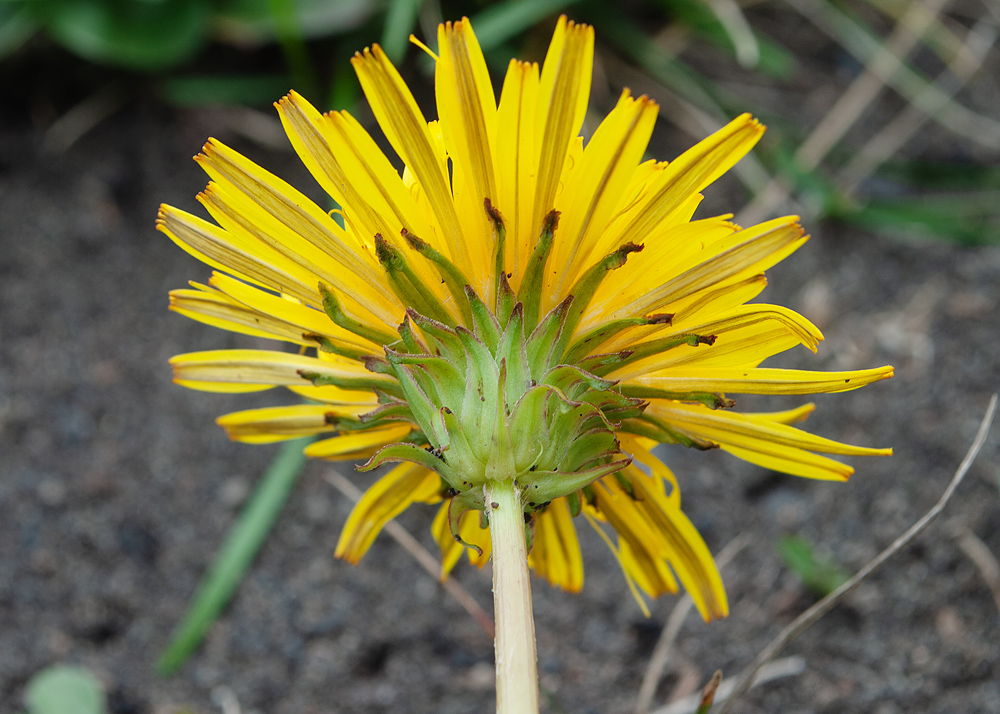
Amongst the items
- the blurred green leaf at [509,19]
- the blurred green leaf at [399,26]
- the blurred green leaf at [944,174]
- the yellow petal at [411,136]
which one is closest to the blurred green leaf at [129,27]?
the blurred green leaf at [399,26]

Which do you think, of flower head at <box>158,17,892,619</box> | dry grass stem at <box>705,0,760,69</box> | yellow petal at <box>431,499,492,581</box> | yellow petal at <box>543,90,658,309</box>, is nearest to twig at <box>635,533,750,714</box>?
yellow petal at <box>431,499,492,581</box>

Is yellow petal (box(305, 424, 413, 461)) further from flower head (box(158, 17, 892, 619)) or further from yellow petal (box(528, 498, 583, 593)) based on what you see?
yellow petal (box(528, 498, 583, 593))

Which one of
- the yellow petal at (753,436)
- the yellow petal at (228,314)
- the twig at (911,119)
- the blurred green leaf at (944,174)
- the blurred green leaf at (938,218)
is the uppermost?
the twig at (911,119)

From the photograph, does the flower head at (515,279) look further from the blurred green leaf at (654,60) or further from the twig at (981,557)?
the blurred green leaf at (654,60)

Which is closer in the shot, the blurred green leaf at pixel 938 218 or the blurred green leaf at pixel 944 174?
the blurred green leaf at pixel 938 218

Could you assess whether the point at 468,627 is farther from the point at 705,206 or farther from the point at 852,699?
the point at 705,206

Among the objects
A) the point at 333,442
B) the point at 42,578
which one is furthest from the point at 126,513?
the point at 333,442

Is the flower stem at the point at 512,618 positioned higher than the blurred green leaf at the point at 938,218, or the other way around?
the blurred green leaf at the point at 938,218

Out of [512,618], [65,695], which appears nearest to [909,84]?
[512,618]

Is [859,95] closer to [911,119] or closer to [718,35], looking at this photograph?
[911,119]
